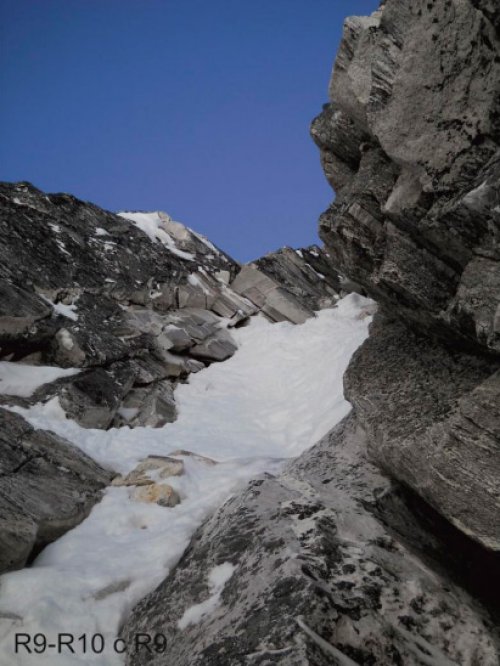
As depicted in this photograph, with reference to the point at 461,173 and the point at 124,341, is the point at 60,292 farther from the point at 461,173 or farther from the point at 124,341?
the point at 461,173

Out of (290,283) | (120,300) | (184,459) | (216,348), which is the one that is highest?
(120,300)

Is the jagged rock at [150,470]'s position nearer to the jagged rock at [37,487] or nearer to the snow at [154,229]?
the jagged rock at [37,487]

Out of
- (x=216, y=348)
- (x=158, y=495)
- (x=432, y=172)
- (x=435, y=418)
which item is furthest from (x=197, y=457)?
(x=216, y=348)

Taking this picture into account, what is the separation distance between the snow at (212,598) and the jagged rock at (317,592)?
40 mm

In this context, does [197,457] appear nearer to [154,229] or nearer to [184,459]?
[184,459]

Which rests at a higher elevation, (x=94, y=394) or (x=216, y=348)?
(x=216, y=348)

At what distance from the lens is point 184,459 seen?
1348 centimetres

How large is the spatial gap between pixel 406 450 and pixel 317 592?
7.49 ft

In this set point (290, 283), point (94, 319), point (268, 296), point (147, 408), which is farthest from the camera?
point (290, 283)

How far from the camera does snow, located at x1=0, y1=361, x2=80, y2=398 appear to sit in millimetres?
16734

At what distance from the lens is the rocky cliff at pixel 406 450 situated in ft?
20.5

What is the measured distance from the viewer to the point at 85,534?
9.91m

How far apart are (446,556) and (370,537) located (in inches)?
53.4

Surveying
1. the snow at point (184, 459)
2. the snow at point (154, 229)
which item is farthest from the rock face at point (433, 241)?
the snow at point (154, 229)
